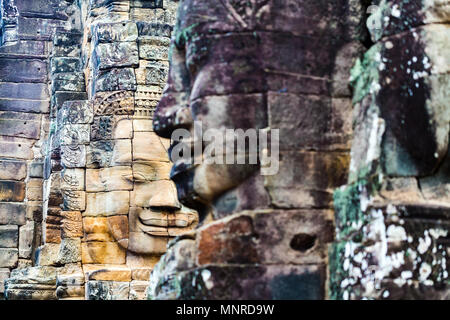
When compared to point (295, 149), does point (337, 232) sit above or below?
below

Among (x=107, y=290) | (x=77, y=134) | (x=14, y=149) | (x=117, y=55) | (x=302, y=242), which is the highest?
(x=117, y=55)

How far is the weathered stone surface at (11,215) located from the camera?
21.8 metres

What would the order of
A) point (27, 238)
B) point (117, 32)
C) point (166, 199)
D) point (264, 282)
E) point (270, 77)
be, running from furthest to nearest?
point (27, 238) < point (117, 32) < point (166, 199) < point (270, 77) < point (264, 282)

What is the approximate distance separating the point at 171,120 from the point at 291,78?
0.96 meters

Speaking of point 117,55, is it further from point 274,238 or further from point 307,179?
point 274,238

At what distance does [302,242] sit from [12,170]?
45.4 feet

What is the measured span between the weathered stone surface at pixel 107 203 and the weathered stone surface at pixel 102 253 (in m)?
0.42

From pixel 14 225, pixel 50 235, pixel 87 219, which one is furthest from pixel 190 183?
pixel 14 225

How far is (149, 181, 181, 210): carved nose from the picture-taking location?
17.2 m

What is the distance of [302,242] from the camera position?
8828mm

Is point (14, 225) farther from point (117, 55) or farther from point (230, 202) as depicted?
point (230, 202)

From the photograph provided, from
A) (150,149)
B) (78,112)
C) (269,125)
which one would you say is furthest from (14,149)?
(269,125)

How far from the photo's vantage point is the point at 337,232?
8.81 metres

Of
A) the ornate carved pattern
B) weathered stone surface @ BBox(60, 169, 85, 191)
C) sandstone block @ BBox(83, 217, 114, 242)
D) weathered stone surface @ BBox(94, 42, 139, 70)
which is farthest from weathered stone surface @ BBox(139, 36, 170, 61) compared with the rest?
sandstone block @ BBox(83, 217, 114, 242)
